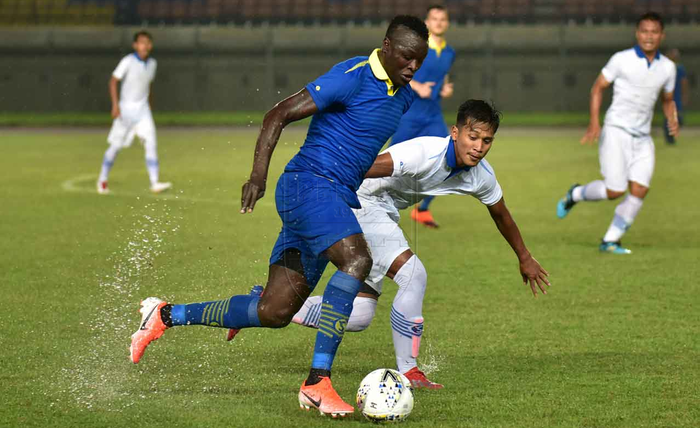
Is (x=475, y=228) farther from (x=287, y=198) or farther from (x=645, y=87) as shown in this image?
(x=287, y=198)

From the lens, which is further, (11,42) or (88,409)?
(11,42)

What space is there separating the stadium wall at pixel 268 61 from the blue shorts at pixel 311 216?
25910mm

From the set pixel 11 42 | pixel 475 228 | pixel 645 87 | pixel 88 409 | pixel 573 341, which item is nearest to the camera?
pixel 88 409

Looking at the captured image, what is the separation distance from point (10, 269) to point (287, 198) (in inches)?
194

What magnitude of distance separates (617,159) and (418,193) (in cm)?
517

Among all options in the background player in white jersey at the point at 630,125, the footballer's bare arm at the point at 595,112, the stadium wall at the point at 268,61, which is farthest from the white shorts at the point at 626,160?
the stadium wall at the point at 268,61

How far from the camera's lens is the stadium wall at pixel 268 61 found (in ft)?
106

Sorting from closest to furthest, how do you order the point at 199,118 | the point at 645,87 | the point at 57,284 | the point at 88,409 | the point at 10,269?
1. the point at 88,409
2. the point at 57,284
3. the point at 10,269
4. the point at 645,87
5. the point at 199,118

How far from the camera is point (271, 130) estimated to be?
5094mm

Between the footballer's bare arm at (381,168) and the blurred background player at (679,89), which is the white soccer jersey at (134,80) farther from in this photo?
the blurred background player at (679,89)

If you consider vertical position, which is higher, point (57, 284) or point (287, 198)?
point (287, 198)

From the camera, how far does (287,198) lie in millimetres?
5418

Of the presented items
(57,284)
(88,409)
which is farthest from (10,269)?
(88,409)

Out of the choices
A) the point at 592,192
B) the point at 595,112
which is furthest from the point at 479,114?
the point at 592,192
